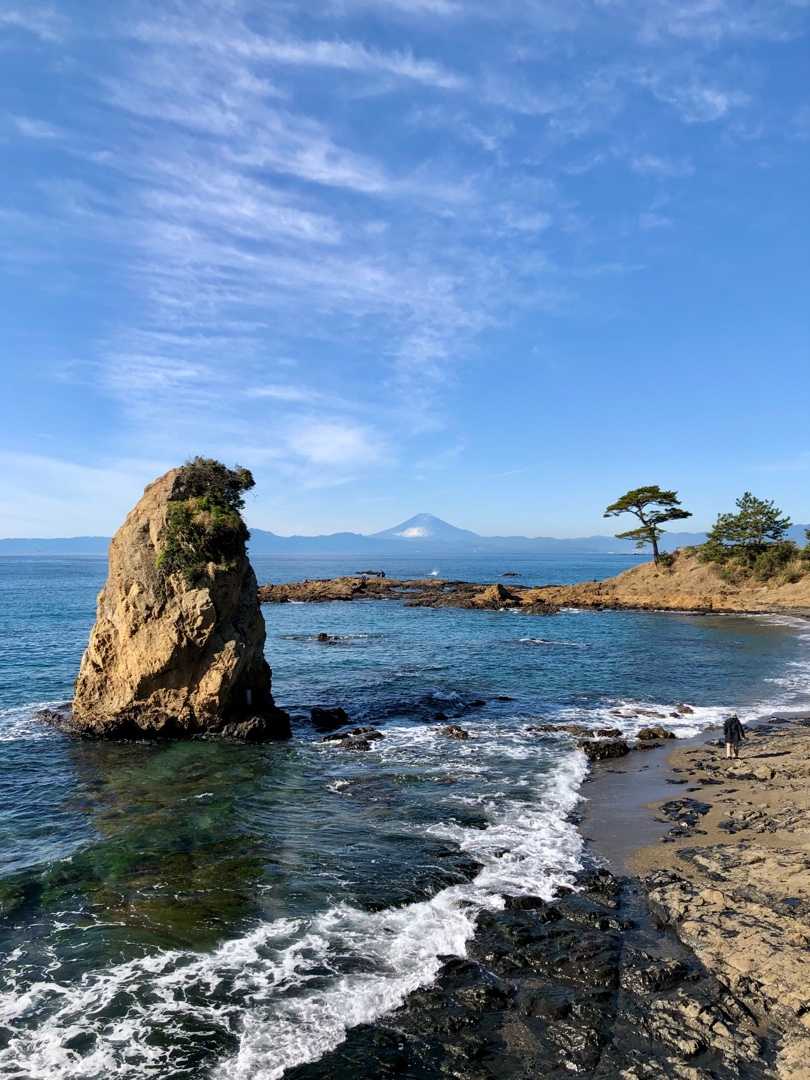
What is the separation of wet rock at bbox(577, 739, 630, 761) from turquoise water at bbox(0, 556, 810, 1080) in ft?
2.13

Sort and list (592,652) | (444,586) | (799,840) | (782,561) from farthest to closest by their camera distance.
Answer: (444,586) → (782,561) → (592,652) → (799,840)

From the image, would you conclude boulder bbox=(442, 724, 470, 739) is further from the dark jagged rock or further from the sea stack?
the dark jagged rock

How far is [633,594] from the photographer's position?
81.1 meters

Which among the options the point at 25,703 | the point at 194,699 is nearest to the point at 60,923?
the point at 194,699

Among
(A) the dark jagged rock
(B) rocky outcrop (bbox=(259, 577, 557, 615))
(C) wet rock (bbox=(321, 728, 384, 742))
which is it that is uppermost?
(B) rocky outcrop (bbox=(259, 577, 557, 615))

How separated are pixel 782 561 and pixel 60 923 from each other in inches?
3101

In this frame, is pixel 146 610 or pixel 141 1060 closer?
pixel 141 1060

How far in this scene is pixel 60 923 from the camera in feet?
42.5

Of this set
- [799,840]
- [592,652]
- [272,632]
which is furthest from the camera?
[272,632]

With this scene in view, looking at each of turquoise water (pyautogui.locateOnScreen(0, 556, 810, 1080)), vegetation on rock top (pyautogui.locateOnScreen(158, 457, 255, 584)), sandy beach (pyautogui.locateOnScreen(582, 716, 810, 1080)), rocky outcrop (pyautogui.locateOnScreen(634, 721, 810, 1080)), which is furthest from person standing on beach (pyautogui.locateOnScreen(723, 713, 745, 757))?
vegetation on rock top (pyautogui.locateOnScreen(158, 457, 255, 584))

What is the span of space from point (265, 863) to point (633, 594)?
73400mm

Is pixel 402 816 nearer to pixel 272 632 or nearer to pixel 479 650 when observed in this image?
pixel 479 650

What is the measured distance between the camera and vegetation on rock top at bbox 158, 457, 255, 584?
88.3 ft

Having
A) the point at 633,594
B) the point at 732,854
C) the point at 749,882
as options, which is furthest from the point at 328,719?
the point at 633,594
